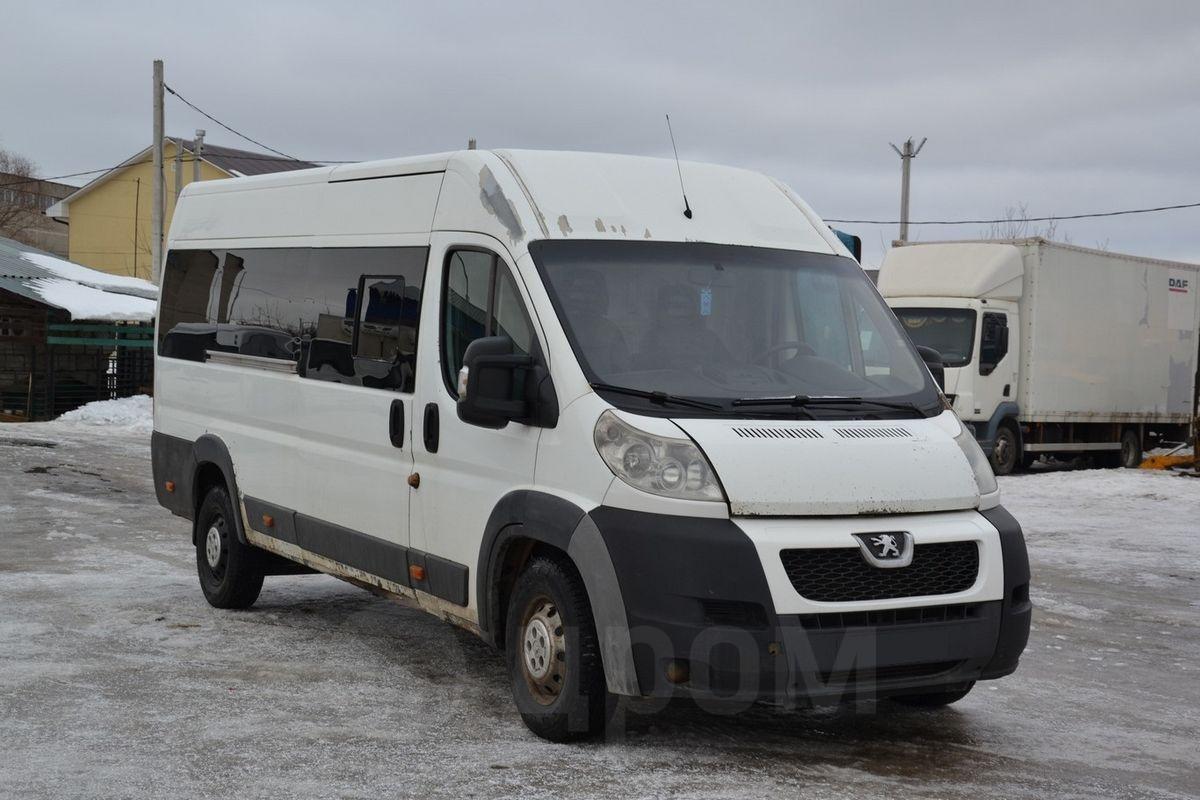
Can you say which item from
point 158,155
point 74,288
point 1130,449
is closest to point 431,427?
point 1130,449

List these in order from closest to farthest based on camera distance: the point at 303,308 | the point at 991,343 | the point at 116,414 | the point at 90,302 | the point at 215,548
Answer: the point at 303,308
the point at 215,548
the point at 991,343
the point at 116,414
the point at 90,302

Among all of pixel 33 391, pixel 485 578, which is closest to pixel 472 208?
pixel 485 578

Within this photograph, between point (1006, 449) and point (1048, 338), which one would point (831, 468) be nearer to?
point (1006, 449)

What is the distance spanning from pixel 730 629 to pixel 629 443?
2.60 feet

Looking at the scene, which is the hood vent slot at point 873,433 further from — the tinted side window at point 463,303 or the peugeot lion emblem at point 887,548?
the tinted side window at point 463,303

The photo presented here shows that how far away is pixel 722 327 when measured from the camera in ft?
20.5

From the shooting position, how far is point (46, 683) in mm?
6902

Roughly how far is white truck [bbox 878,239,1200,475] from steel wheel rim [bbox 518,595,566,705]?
15.4 m

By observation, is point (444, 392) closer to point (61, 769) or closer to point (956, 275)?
point (61, 769)

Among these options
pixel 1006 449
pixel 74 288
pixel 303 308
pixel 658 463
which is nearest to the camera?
pixel 658 463

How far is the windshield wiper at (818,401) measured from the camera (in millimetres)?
5863

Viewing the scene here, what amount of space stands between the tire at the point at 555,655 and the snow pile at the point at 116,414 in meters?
22.2

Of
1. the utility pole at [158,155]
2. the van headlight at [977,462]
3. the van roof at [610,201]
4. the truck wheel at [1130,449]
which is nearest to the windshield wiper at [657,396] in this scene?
the van roof at [610,201]

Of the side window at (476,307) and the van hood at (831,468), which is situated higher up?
the side window at (476,307)
